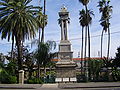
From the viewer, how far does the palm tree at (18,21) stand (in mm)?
30000

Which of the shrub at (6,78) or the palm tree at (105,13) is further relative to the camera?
the palm tree at (105,13)

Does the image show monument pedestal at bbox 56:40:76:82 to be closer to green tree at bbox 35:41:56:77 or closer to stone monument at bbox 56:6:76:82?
stone monument at bbox 56:6:76:82

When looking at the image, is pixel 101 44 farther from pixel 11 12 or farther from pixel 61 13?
pixel 11 12

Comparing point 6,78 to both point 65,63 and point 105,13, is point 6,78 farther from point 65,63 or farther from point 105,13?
point 105,13

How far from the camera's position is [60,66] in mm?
28312

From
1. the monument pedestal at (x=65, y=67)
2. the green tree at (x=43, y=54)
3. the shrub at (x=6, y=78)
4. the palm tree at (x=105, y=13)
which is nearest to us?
the shrub at (x=6, y=78)

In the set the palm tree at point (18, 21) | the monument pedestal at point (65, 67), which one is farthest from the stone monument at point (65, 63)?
the palm tree at point (18, 21)

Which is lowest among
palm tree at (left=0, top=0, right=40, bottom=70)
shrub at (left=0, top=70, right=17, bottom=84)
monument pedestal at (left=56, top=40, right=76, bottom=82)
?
shrub at (left=0, top=70, right=17, bottom=84)

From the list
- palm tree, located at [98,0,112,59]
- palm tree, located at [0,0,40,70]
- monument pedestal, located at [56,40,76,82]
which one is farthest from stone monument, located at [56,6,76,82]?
palm tree, located at [98,0,112,59]

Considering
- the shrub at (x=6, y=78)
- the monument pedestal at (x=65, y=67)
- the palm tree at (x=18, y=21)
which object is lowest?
the shrub at (x=6, y=78)

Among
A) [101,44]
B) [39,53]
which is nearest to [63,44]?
[39,53]

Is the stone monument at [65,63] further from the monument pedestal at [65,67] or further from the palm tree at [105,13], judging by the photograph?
the palm tree at [105,13]

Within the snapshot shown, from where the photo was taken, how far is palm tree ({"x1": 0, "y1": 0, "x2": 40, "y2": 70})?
3000cm

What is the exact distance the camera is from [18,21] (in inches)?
1180
